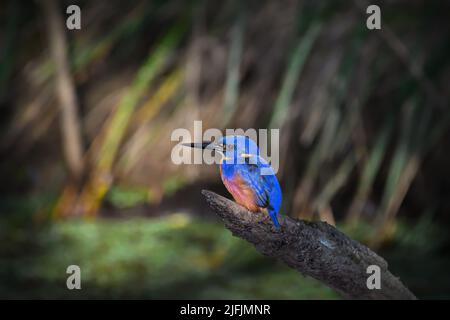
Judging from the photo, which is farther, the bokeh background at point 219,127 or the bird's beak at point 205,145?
the bokeh background at point 219,127

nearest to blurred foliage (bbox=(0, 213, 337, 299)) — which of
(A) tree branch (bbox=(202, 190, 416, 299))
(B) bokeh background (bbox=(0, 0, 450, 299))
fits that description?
(B) bokeh background (bbox=(0, 0, 450, 299))

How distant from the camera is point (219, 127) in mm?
3383

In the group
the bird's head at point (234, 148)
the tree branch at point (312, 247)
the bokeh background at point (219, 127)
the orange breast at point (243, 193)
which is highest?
the bokeh background at point (219, 127)

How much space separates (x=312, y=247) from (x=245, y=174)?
20cm

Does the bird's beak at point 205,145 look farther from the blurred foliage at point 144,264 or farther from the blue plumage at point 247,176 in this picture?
the blurred foliage at point 144,264

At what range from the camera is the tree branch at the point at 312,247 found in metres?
1.20

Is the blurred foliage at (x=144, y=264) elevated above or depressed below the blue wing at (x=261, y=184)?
above

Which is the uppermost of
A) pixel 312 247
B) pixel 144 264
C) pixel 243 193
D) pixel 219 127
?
pixel 219 127

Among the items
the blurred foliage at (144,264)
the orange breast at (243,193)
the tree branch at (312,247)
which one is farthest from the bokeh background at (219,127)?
the orange breast at (243,193)

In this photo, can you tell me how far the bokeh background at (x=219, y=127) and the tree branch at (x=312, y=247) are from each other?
57.3 inches

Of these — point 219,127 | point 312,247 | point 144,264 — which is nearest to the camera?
point 312,247

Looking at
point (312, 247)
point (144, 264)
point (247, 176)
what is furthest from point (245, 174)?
point (144, 264)

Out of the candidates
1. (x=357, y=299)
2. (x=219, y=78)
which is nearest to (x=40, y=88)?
(x=219, y=78)

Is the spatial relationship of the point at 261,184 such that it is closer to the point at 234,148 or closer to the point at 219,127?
the point at 234,148
